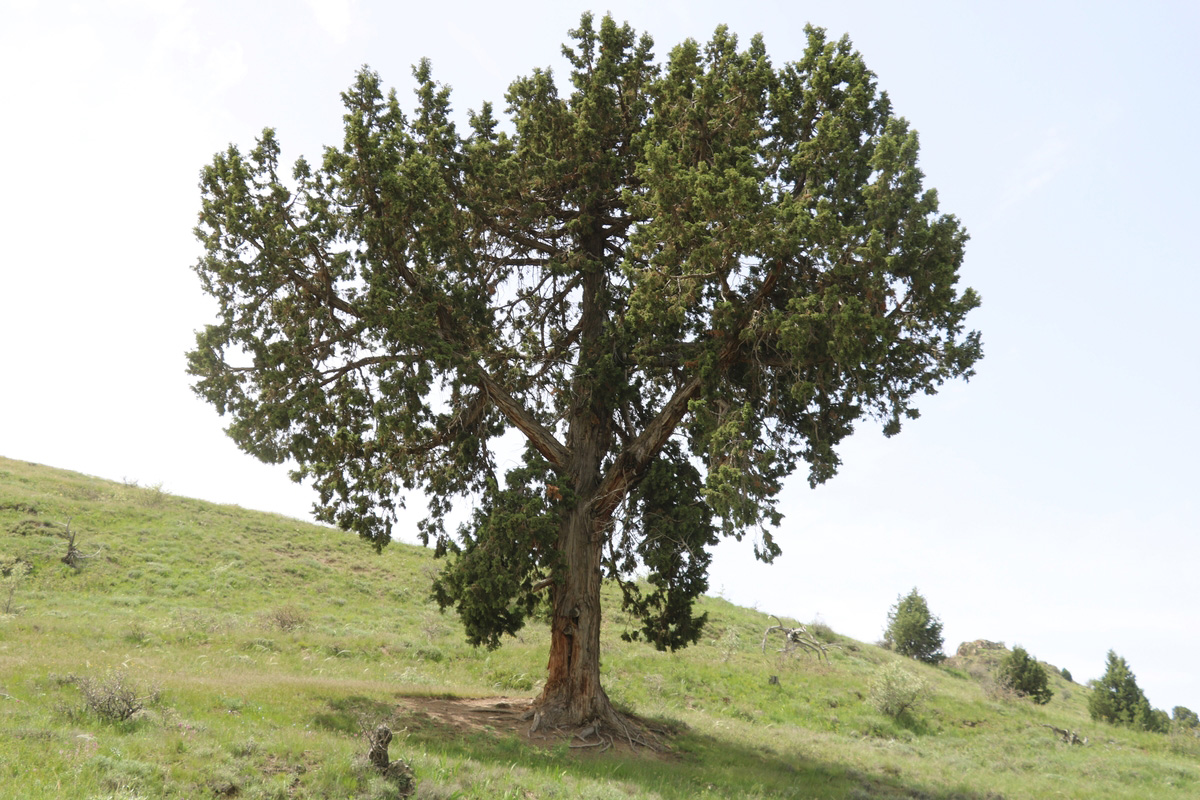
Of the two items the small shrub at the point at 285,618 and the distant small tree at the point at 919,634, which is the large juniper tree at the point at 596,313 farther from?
the distant small tree at the point at 919,634

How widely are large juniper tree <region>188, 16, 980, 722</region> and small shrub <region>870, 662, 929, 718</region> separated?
9893 mm

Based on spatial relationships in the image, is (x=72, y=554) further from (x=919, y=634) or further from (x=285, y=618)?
(x=919, y=634)

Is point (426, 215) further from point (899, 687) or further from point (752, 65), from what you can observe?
point (899, 687)

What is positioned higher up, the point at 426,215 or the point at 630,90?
the point at 630,90

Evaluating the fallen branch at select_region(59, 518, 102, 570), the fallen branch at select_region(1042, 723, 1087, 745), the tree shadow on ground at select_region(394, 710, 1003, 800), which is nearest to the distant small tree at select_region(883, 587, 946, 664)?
the fallen branch at select_region(1042, 723, 1087, 745)

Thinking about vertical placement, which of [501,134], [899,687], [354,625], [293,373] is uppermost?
[501,134]

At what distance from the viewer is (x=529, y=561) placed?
48.9ft

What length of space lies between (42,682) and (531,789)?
313 inches

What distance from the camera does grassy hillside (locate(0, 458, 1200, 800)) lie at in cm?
938

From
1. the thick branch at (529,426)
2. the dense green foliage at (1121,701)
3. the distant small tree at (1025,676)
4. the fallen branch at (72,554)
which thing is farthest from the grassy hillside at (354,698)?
the dense green foliage at (1121,701)

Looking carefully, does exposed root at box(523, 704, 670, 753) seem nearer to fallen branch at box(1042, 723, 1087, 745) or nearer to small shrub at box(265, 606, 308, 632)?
small shrub at box(265, 606, 308, 632)

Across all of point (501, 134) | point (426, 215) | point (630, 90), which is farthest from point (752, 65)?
point (426, 215)

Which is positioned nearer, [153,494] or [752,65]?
[752,65]

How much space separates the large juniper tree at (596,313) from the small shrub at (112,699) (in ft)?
16.8
